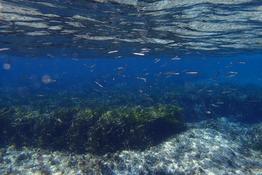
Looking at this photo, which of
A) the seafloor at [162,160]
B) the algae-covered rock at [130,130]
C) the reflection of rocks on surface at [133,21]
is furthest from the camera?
the reflection of rocks on surface at [133,21]

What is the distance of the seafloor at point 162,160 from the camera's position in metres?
12.8

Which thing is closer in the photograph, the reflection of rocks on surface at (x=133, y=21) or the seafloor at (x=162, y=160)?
the seafloor at (x=162, y=160)

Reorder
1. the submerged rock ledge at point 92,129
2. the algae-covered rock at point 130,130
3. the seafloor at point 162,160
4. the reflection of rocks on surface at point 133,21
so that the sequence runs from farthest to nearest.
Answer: the reflection of rocks on surface at point 133,21 < the submerged rock ledge at point 92,129 < the algae-covered rock at point 130,130 < the seafloor at point 162,160

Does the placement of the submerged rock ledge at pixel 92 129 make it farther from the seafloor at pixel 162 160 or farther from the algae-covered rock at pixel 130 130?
the seafloor at pixel 162 160

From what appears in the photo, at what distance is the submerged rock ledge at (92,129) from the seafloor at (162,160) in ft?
2.11

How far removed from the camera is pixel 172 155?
13680 millimetres

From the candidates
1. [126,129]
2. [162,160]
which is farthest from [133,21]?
[162,160]

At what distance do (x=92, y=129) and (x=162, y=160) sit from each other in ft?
13.6

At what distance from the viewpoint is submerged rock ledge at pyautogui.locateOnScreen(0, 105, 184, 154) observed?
14.8 meters

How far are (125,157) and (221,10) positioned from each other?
385 inches

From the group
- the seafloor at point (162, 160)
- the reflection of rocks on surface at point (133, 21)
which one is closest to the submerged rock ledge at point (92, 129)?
the seafloor at point (162, 160)

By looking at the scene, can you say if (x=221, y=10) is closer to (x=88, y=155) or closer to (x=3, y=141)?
(x=88, y=155)

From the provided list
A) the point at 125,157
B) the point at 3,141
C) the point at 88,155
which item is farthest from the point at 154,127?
the point at 3,141

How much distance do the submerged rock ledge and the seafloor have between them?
644 mm
